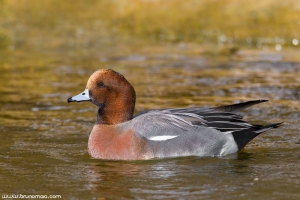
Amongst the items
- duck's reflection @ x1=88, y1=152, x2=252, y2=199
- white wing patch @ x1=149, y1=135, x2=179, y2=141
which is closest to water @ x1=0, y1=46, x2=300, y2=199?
duck's reflection @ x1=88, y1=152, x2=252, y2=199

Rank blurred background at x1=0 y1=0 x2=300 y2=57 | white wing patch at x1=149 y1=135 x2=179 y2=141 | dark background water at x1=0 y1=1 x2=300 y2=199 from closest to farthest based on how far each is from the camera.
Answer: dark background water at x1=0 y1=1 x2=300 y2=199
white wing patch at x1=149 y1=135 x2=179 y2=141
blurred background at x1=0 y1=0 x2=300 y2=57

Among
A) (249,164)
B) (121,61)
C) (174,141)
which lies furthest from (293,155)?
(121,61)

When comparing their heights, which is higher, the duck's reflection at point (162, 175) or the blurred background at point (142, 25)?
the blurred background at point (142, 25)

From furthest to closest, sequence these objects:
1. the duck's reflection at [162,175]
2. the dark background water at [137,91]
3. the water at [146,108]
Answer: the dark background water at [137,91] → the water at [146,108] → the duck's reflection at [162,175]

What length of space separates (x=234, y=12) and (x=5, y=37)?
5893 millimetres

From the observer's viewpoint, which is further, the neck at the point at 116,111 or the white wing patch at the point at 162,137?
the neck at the point at 116,111

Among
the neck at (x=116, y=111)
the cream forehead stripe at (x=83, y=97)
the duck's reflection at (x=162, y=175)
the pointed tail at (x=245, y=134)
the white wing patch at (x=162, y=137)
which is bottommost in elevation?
the duck's reflection at (x=162, y=175)

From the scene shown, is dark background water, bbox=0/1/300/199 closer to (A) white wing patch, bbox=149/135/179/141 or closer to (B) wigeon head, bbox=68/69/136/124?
(A) white wing patch, bbox=149/135/179/141

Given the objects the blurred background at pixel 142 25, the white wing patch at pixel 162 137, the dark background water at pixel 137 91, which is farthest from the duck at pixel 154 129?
the blurred background at pixel 142 25

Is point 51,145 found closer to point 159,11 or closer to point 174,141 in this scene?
point 174,141

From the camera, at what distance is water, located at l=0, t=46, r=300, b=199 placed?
20.9 feet

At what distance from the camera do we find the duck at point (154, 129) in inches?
288

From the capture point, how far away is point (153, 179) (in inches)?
261

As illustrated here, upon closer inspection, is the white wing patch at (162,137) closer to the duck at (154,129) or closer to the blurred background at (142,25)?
the duck at (154,129)
